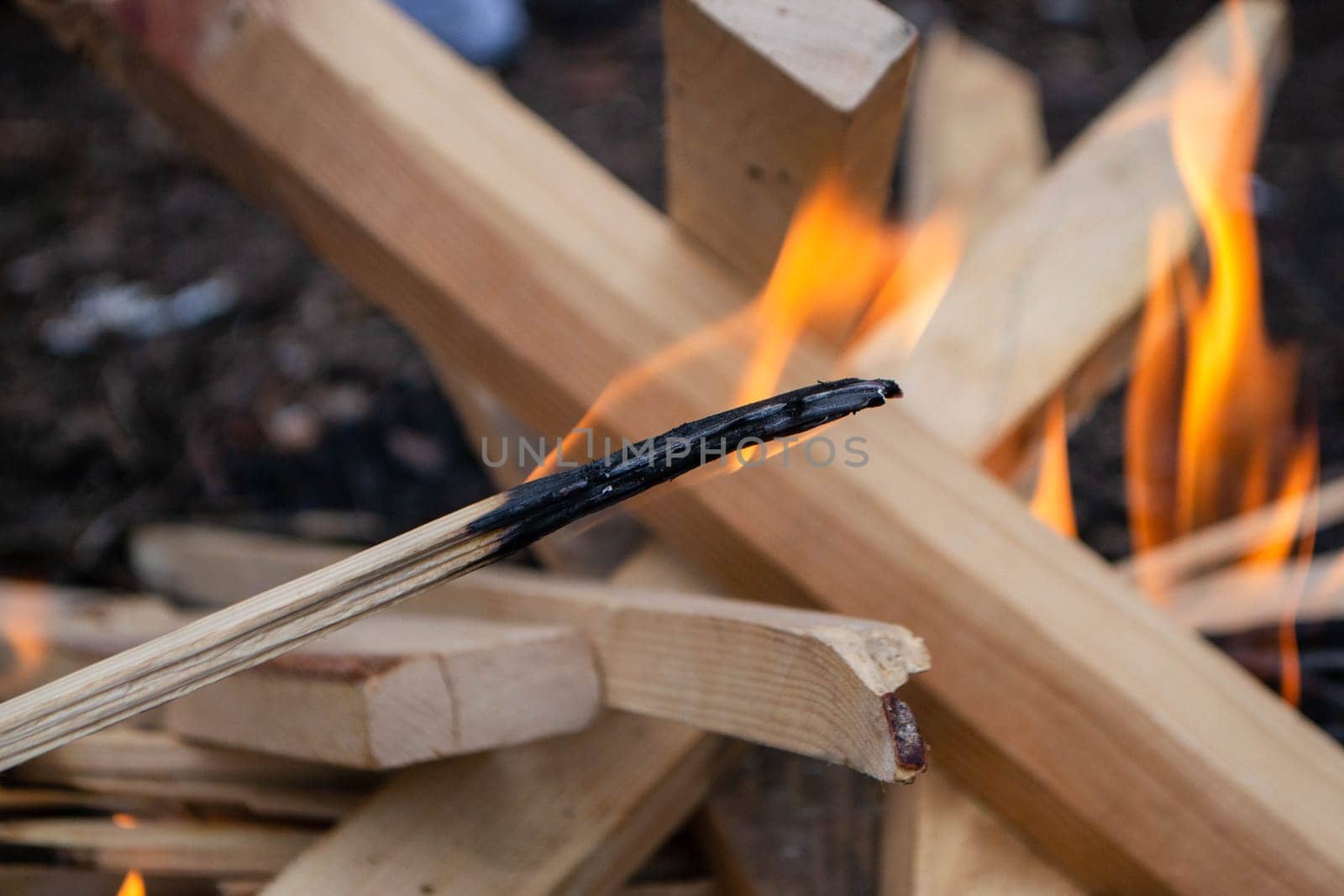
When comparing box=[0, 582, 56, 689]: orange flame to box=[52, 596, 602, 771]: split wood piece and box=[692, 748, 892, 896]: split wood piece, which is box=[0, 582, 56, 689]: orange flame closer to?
box=[52, 596, 602, 771]: split wood piece

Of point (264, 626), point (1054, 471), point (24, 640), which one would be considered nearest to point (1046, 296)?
point (1054, 471)

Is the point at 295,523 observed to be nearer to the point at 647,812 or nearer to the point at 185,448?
the point at 185,448

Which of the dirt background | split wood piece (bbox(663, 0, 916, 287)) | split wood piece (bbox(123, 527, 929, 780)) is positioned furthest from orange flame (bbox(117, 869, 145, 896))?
the dirt background

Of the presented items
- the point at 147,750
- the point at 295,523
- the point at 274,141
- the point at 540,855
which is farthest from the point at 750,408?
the point at 295,523

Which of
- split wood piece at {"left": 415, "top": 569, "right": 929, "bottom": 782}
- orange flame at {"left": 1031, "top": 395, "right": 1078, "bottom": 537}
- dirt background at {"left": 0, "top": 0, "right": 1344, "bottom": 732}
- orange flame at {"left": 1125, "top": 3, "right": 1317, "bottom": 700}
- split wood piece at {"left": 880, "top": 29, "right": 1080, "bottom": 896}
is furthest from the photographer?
dirt background at {"left": 0, "top": 0, "right": 1344, "bottom": 732}

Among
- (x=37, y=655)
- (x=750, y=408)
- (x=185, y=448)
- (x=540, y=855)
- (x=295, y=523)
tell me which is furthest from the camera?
(x=185, y=448)

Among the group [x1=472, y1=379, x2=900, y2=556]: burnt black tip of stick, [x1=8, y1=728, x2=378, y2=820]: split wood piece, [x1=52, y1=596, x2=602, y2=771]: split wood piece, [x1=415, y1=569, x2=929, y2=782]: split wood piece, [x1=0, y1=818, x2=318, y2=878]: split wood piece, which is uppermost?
[x1=472, y1=379, x2=900, y2=556]: burnt black tip of stick
